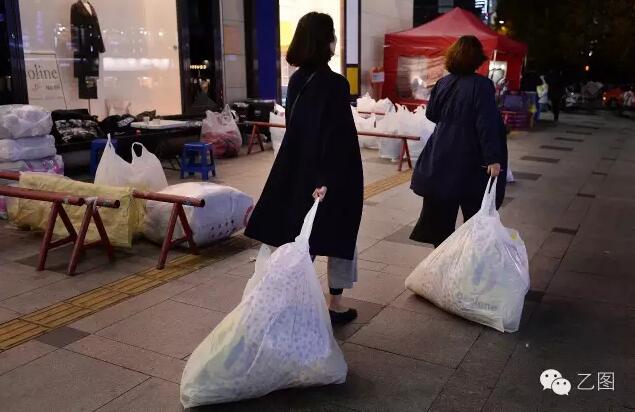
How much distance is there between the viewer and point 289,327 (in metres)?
2.92

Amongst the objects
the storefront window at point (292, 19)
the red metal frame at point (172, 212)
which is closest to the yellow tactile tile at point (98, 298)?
the red metal frame at point (172, 212)

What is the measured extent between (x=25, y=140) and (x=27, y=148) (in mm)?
101

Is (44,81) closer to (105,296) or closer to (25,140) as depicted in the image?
(25,140)

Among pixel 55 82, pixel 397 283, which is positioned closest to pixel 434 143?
pixel 397 283

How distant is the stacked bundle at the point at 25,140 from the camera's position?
7168 millimetres

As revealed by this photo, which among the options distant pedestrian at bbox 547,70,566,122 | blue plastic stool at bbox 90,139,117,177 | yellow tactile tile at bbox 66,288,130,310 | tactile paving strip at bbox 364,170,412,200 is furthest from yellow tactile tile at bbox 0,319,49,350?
distant pedestrian at bbox 547,70,566,122

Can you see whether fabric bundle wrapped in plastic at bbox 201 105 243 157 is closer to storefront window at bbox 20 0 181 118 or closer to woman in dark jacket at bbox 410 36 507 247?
storefront window at bbox 20 0 181 118

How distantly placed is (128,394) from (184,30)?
9.68m

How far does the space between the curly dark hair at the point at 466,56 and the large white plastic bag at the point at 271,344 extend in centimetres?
198

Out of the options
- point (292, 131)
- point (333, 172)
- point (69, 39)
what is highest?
point (69, 39)

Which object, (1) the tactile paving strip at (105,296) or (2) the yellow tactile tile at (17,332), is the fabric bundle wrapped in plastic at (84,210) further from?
(2) the yellow tactile tile at (17,332)

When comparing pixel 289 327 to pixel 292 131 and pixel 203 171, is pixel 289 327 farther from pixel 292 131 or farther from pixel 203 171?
pixel 203 171

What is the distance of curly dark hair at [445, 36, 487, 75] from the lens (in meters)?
4.27

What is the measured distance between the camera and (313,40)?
3.40 m
